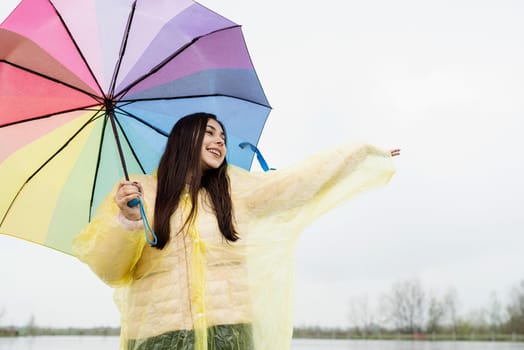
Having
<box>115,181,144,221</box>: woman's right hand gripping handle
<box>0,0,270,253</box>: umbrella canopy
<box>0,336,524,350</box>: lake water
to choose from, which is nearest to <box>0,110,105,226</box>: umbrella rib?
<box>0,0,270,253</box>: umbrella canopy

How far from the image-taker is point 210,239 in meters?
3.12

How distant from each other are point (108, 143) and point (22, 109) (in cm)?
53

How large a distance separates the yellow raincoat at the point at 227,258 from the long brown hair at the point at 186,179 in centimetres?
4

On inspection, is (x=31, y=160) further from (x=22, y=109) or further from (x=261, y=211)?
(x=261, y=211)

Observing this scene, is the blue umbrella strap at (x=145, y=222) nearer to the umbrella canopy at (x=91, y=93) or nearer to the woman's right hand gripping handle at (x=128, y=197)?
the woman's right hand gripping handle at (x=128, y=197)

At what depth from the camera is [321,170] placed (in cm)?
327

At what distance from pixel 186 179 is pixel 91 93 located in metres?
0.81

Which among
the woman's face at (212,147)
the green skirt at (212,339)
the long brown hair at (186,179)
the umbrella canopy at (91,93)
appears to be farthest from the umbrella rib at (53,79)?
the green skirt at (212,339)

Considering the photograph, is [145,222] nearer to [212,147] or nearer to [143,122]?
[212,147]

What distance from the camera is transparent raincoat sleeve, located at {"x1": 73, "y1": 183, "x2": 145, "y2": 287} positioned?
10.0ft

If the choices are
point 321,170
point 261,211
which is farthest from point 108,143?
point 321,170

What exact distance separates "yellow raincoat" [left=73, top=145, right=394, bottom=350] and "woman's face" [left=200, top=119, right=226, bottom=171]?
0.13 m

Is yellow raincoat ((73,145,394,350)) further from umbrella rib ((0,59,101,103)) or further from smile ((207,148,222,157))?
umbrella rib ((0,59,101,103))

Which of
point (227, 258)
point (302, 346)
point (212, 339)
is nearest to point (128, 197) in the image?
point (227, 258)
